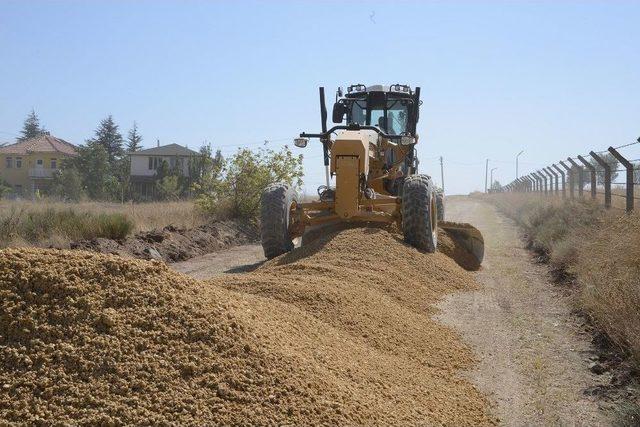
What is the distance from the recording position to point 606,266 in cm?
909

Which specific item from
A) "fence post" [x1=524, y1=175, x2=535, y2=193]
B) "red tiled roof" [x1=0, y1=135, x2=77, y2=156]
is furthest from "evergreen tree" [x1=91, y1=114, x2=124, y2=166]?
"fence post" [x1=524, y1=175, x2=535, y2=193]

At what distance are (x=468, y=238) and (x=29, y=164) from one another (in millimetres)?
53012

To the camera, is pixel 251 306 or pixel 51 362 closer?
pixel 51 362

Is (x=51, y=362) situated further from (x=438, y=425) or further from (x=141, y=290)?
(x=438, y=425)

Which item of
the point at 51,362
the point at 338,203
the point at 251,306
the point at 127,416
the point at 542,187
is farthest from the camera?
the point at 542,187

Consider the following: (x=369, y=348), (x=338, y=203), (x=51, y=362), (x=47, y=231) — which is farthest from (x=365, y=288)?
(x=47, y=231)

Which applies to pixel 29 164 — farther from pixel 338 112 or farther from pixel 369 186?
pixel 369 186

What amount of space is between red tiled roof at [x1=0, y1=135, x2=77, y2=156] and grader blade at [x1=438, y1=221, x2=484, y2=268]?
163 feet

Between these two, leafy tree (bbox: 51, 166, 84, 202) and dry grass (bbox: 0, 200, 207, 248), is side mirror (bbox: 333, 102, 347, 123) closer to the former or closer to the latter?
dry grass (bbox: 0, 200, 207, 248)

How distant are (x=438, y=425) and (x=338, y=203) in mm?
6928

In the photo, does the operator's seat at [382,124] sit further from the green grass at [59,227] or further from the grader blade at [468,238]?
the green grass at [59,227]

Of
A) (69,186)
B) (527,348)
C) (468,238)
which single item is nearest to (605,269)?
(527,348)

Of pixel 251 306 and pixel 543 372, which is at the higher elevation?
pixel 251 306

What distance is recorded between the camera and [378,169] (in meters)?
12.9
